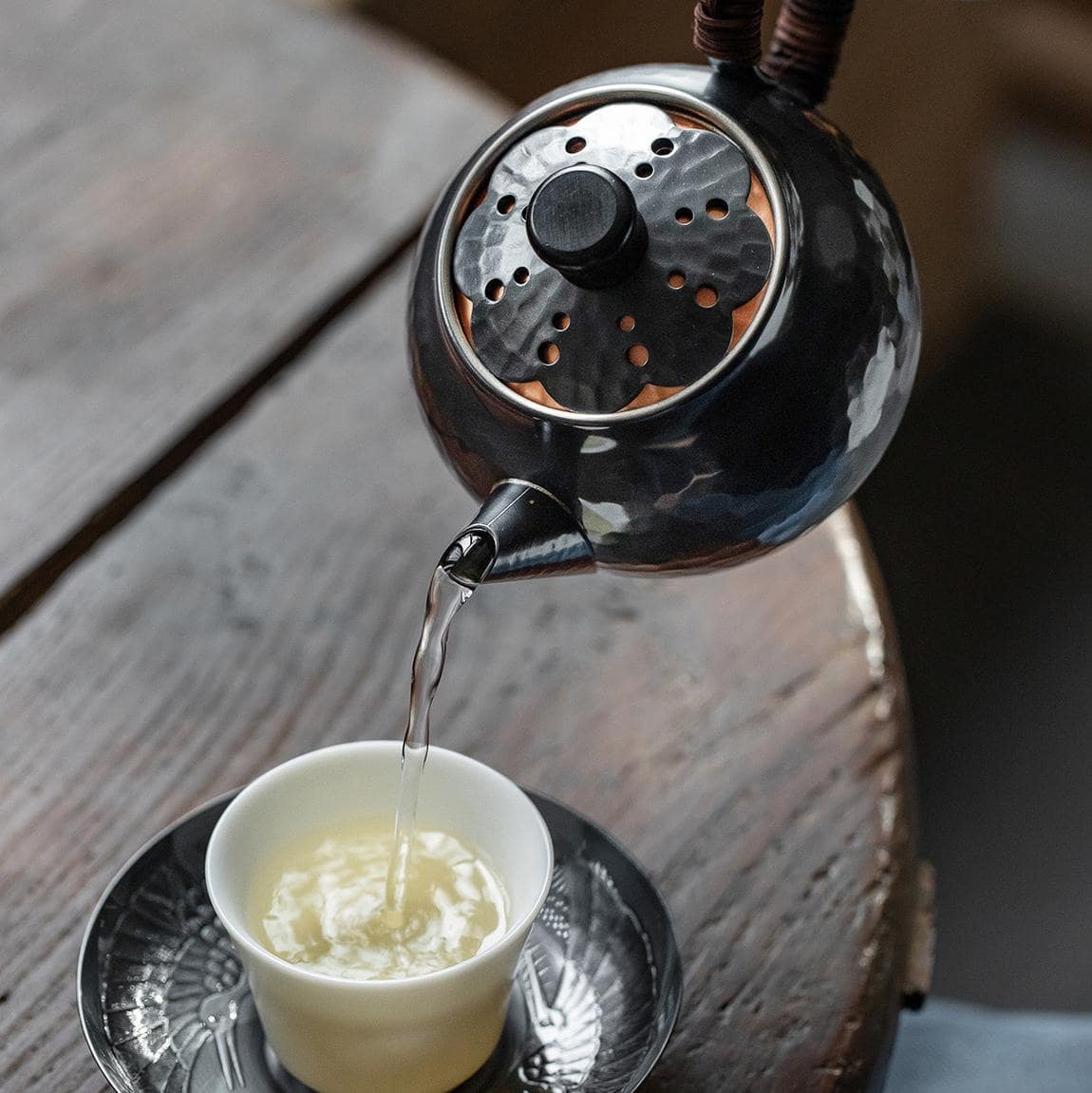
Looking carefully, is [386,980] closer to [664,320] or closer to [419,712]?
[419,712]

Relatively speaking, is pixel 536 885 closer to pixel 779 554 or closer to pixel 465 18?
pixel 779 554

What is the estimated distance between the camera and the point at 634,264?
490 mm

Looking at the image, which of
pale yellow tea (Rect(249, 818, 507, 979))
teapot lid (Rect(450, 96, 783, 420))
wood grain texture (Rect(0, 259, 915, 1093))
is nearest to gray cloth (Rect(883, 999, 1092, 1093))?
wood grain texture (Rect(0, 259, 915, 1093))

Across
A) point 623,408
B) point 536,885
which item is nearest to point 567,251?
point 623,408

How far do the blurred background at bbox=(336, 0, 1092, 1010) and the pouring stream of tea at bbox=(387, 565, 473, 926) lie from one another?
100 centimetres

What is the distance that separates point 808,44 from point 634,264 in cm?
14

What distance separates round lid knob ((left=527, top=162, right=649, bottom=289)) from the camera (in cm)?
48

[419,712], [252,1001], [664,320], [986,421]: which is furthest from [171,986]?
[986,421]

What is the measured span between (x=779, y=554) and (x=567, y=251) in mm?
391

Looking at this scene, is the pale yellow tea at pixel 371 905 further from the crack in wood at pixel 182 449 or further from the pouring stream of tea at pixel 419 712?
the crack in wood at pixel 182 449

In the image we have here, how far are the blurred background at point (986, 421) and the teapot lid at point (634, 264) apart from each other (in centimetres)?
109

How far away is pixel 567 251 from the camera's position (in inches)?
18.7

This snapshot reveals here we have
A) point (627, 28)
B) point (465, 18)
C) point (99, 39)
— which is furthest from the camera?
point (627, 28)

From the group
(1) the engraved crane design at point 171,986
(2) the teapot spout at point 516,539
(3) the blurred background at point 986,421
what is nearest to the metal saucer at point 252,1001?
(1) the engraved crane design at point 171,986
